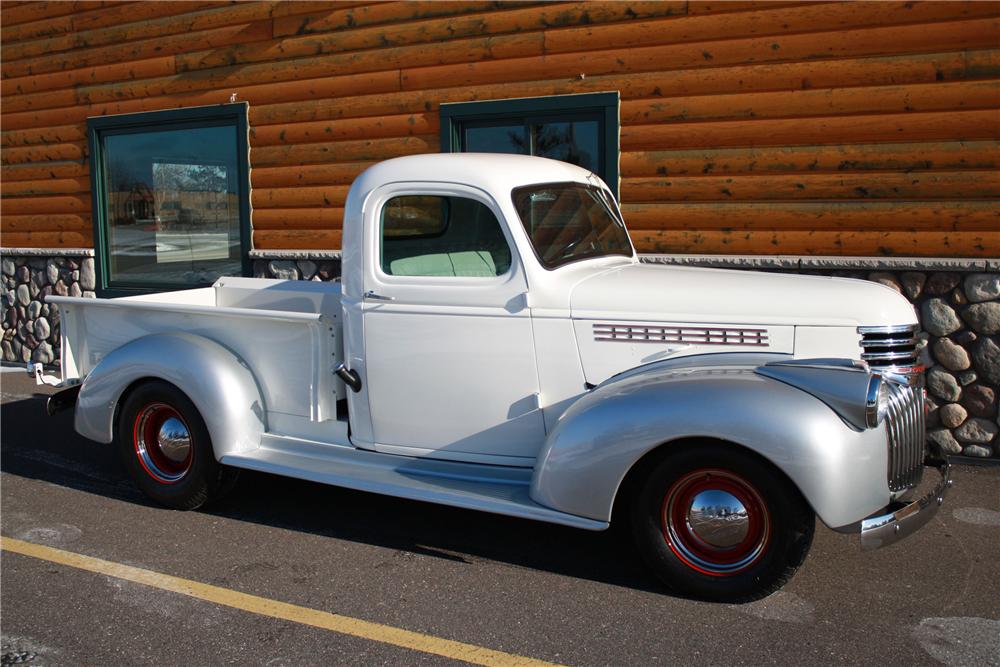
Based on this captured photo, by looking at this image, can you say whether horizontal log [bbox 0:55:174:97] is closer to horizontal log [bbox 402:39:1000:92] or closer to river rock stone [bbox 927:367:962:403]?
horizontal log [bbox 402:39:1000:92]

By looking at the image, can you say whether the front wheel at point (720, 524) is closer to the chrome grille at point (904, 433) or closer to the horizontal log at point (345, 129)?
the chrome grille at point (904, 433)

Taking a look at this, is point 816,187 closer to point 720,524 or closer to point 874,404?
point 874,404

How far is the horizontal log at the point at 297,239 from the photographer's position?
8.73 metres

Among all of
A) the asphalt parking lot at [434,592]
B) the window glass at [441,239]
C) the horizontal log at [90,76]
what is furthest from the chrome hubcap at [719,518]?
the horizontal log at [90,76]

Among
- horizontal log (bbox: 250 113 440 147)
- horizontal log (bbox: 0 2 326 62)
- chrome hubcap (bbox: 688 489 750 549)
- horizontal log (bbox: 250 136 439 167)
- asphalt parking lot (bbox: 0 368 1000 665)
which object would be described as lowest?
asphalt parking lot (bbox: 0 368 1000 665)

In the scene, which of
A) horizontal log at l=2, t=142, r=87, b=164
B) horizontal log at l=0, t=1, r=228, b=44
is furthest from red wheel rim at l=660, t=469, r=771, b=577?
horizontal log at l=2, t=142, r=87, b=164

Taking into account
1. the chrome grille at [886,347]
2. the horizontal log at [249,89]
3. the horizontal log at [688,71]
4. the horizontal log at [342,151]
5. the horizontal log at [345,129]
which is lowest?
the chrome grille at [886,347]

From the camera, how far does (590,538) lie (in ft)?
15.7

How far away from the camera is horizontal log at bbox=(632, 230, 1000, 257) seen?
633 centimetres

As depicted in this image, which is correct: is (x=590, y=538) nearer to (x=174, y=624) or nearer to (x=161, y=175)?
(x=174, y=624)

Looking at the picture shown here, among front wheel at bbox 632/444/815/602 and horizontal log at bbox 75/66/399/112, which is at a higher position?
horizontal log at bbox 75/66/399/112

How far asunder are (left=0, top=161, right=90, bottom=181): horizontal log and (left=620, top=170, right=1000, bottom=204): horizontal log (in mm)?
6599

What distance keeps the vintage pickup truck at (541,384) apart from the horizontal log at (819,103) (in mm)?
2030

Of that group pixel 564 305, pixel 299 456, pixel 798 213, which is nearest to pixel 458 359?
pixel 564 305
